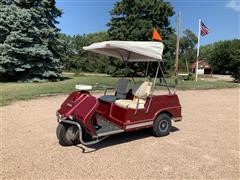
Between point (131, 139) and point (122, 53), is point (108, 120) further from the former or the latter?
point (122, 53)

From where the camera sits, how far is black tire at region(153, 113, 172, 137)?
572cm

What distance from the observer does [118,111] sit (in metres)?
5.39

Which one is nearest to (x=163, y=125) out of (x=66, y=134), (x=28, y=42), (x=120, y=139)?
(x=120, y=139)

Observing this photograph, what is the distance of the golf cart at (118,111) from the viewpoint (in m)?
4.87

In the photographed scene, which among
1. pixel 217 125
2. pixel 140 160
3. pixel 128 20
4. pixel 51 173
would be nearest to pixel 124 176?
pixel 140 160

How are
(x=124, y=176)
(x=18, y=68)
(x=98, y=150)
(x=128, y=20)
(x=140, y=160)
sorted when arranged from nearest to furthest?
1. (x=124, y=176)
2. (x=140, y=160)
3. (x=98, y=150)
4. (x=18, y=68)
5. (x=128, y=20)

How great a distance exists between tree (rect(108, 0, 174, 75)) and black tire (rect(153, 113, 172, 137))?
67.9ft

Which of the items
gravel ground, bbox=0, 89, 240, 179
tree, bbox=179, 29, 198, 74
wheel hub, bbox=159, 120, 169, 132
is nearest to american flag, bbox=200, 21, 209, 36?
gravel ground, bbox=0, 89, 240, 179

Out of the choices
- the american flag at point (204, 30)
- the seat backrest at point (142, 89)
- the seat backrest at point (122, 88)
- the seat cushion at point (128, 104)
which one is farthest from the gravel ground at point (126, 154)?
the american flag at point (204, 30)

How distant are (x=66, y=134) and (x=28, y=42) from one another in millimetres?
12967

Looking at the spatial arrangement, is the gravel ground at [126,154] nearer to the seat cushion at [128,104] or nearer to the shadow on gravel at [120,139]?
the shadow on gravel at [120,139]

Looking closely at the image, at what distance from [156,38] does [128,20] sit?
22.3m

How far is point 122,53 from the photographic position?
668 cm

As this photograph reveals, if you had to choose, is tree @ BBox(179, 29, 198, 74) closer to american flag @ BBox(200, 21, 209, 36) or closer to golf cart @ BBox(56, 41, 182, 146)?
american flag @ BBox(200, 21, 209, 36)
